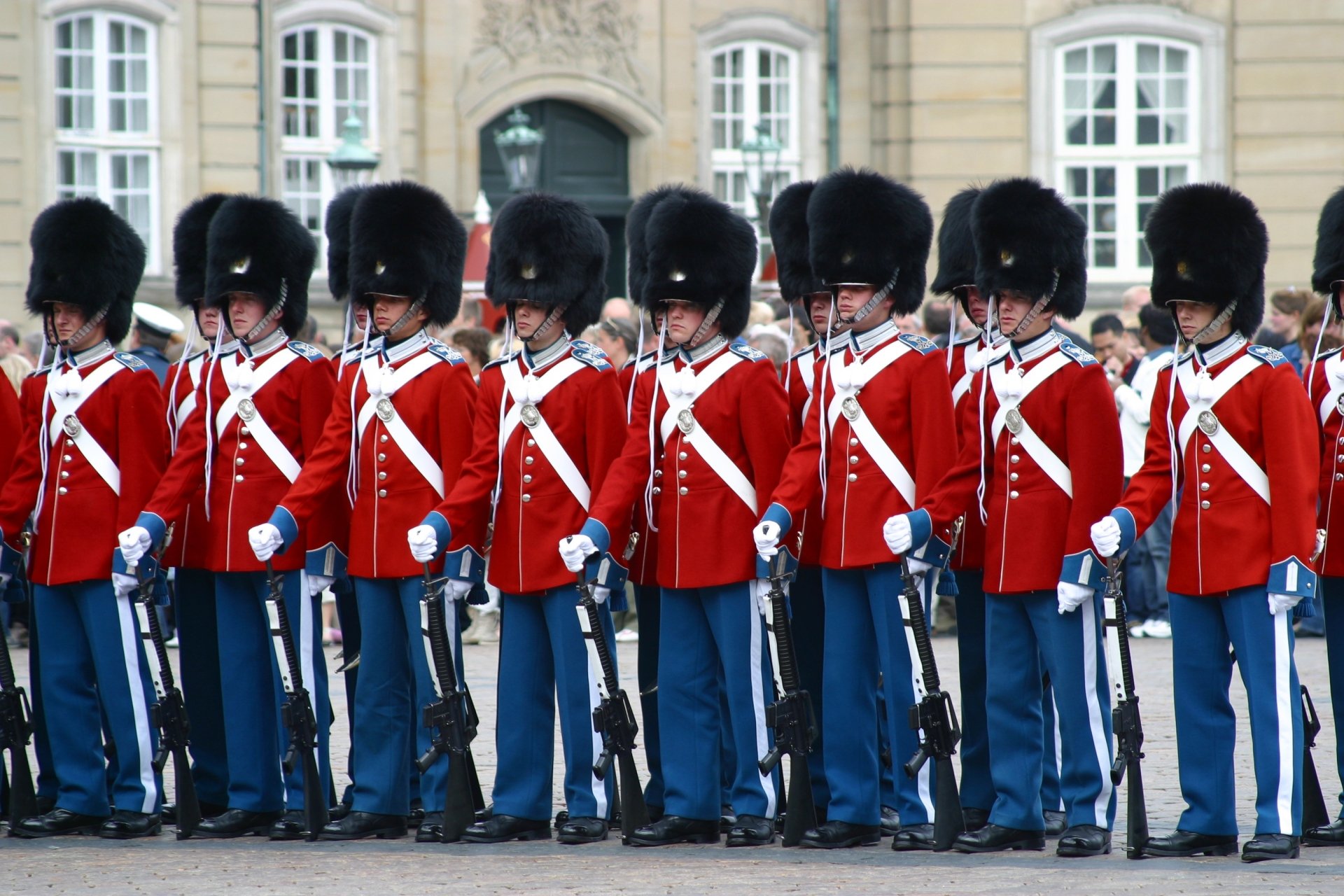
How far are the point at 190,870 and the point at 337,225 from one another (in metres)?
2.23

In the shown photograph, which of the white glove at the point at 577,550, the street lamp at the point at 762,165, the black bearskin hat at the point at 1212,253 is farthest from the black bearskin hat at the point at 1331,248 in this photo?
the street lamp at the point at 762,165

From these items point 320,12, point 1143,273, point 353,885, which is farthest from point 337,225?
point 1143,273

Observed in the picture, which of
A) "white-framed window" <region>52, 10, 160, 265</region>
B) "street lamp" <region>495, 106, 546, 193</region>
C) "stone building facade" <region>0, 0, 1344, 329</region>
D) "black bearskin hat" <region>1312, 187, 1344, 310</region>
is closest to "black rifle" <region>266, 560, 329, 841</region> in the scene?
"black bearskin hat" <region>1312, 187, 1344, 310</region>

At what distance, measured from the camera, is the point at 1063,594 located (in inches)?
241

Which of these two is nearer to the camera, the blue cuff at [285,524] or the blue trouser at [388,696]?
the blue cuff at [285,524]

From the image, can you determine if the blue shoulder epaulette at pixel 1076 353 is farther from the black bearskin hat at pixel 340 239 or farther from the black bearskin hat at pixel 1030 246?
the black bearskin hat at pixel 340 239

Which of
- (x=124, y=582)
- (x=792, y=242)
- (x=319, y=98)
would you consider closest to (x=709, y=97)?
(x=319, y=98)

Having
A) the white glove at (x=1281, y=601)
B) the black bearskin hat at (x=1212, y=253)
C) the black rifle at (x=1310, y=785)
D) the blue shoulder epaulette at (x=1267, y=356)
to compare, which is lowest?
the black rifle at (x=1310, y=785)

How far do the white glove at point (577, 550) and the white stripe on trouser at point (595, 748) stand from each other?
356 millimetres

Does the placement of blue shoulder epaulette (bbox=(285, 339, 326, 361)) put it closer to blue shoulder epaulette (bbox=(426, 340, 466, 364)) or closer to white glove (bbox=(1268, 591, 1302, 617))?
blue shoulder epaulette (bbox=(426, 340, 466, 364))

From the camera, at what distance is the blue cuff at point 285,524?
658 centimetres

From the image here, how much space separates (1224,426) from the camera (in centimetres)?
612

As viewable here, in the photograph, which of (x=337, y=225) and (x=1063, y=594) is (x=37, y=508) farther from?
(x=1063, y=594)

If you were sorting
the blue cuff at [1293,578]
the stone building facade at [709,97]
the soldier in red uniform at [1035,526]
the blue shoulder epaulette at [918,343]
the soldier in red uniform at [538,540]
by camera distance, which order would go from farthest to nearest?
the stone building facade at [709,97] < the soldier in red uniform at [538,540] < the blue shoulder epaulette at [918,343] < the soldier in red uniform at [1035,526] < the blue cuff at [1293,578]
